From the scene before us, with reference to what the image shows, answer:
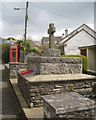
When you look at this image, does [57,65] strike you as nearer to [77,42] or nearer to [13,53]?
[13,53]

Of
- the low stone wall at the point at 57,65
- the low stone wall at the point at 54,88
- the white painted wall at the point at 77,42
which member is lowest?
the low stone wall at the point at 54,88

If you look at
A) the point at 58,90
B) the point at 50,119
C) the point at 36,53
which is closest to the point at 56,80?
the point at 58,90

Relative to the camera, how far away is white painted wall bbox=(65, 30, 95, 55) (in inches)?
883

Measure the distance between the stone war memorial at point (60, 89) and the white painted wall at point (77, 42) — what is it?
17.1 metres

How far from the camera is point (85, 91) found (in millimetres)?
4379

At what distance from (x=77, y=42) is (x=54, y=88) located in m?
19.8

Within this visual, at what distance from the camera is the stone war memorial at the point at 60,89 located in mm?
2078

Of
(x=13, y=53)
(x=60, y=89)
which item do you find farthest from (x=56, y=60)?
(x=13, y=53)

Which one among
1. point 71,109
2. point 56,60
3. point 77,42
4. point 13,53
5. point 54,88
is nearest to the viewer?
point 71,109

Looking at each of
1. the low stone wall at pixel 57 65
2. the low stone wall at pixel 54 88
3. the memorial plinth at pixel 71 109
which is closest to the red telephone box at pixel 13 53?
the low stone wall at pixel 57 65

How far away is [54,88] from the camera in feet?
13.1

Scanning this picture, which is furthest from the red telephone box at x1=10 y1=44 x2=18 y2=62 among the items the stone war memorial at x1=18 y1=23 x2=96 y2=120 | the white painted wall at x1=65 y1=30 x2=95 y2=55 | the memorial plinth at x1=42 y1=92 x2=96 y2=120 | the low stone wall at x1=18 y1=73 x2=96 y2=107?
the memorial plinth at x1=42 y1=92 x2=96 y2=120

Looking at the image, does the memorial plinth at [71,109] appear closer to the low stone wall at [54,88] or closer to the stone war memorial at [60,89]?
the stone war memorial at [60,89]

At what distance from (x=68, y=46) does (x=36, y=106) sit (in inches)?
764
